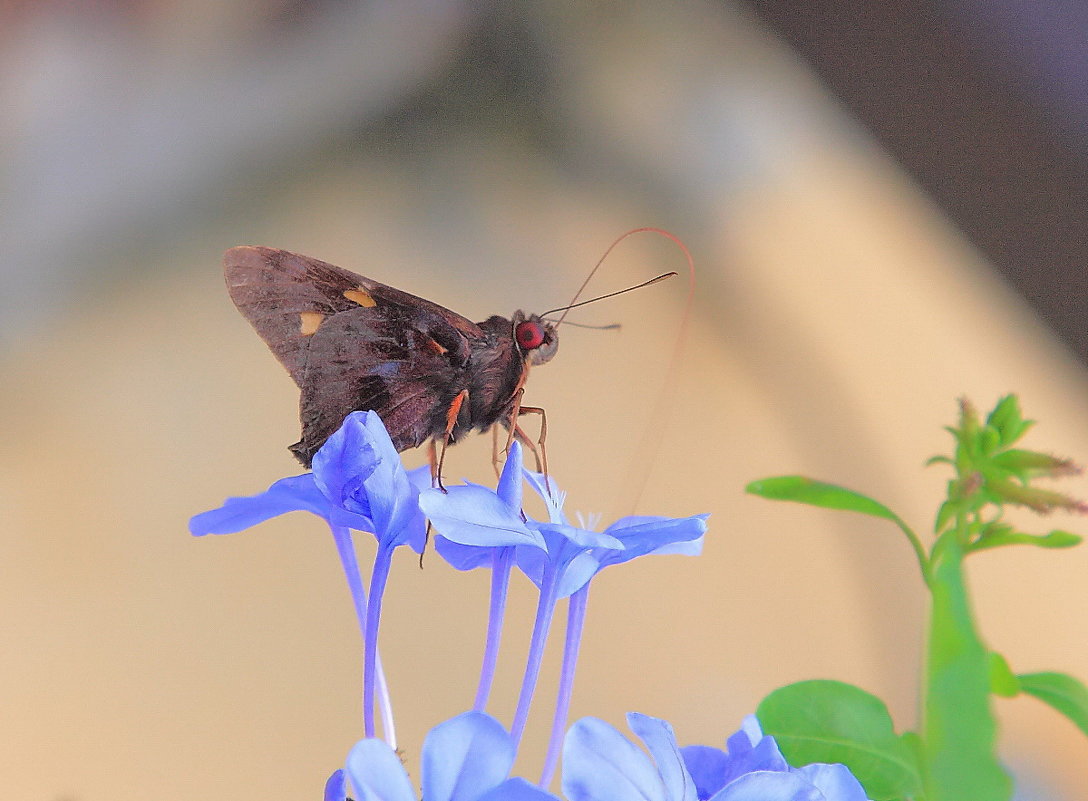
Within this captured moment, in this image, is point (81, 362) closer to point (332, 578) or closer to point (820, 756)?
point (332, 578)

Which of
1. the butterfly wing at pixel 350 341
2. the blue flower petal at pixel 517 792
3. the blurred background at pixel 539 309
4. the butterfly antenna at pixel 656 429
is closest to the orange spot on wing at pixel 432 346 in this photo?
the butterfly wing at pixel 350 341

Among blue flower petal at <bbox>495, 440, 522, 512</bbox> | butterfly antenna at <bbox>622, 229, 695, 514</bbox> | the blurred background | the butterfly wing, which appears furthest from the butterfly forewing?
butterfly antenna at <bbox>622, 229, 695, 514</bbox>

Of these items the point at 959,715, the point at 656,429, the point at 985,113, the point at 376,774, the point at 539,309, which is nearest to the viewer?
the point at 376,774

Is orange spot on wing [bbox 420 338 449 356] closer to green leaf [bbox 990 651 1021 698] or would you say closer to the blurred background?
green leaf [bbox 990 651 1021 698]

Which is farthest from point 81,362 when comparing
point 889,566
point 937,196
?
point 937,196

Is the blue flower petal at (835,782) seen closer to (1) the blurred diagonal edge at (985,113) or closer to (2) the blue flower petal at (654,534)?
(2) the blue flower petal at (654,534)

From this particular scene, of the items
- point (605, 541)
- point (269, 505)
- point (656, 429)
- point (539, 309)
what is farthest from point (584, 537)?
point (539, 309)

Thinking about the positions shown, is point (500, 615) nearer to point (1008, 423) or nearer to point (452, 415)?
point (452, 415)
